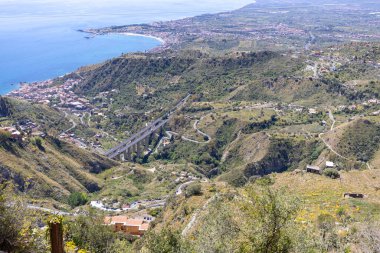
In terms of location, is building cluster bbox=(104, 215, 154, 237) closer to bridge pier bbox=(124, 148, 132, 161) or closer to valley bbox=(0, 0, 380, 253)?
valley bbox=(0, 0, 380, 253)

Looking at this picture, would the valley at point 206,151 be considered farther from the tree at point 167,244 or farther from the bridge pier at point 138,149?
the bridge pier at point 138,149

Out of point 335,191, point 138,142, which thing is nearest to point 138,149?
point 138,142

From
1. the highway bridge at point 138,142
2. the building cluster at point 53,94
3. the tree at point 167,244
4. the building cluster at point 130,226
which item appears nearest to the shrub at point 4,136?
the highway bridge at point 138,142

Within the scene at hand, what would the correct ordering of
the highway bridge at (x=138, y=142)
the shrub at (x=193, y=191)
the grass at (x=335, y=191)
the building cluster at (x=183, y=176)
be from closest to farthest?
the grass at (x=335, y=191) → the shrub at (x=193, y=191) → the building cluster at (x=183, y=176) → the highway bridge at (x=138, y=142)

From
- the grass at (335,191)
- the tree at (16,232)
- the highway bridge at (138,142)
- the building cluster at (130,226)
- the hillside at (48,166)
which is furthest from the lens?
the highway bridge at (138,142)

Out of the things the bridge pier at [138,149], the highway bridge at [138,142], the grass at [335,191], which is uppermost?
the grass at [335,191]
